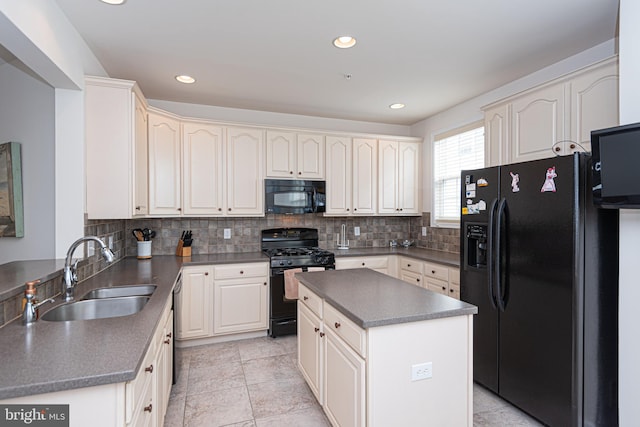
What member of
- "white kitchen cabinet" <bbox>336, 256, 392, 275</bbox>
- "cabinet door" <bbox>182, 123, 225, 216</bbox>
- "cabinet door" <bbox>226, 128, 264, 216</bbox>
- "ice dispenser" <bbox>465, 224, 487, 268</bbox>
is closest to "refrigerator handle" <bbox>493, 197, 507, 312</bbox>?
"ice dispenser" <bbox>465, 224, 487, 268</bbox>

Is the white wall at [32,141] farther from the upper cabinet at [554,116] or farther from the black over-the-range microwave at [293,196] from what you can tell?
Answer: the upper cabinet at [554,116]

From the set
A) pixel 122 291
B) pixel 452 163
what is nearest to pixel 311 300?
pixel 122 291

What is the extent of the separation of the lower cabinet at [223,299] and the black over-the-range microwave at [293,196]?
70 centimetres

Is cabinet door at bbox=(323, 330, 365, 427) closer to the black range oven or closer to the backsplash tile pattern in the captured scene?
the black range oven

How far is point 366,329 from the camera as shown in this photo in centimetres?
155

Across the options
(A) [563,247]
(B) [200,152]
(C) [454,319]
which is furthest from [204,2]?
(A) [563,247]

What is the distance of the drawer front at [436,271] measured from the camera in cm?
334

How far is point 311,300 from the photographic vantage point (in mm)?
2311

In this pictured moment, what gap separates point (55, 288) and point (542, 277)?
2.95 m

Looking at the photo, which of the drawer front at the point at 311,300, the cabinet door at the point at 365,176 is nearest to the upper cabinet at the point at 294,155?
the cabinet door at the point at 365,176

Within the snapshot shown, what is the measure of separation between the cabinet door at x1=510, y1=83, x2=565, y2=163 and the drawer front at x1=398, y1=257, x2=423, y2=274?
1.48 meters

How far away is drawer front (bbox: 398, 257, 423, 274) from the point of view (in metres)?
3.76

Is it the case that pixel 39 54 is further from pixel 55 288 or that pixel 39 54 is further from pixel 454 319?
pixel 454 319

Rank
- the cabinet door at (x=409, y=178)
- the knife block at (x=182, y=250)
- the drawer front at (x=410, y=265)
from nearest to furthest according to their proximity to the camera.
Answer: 1. the knife block at (x=182, y=250)
2. the drawer front at (x=410, y=265)
3. the cabinet door at (x=409, y=178)
